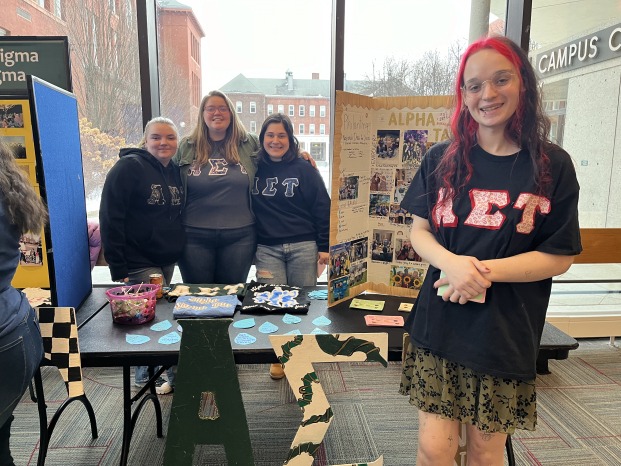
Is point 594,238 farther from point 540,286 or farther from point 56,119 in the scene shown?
point 56,119

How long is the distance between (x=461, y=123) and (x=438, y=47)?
1.76 m

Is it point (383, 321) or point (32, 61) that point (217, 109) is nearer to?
point (32, 61)

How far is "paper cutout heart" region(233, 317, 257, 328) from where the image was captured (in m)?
1.43

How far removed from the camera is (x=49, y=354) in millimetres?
1283

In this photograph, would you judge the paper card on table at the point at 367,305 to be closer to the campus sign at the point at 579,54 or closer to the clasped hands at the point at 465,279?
the clasped hands at the point at 465,279

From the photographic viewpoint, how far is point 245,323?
1450mm

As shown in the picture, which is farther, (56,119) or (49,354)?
(56,119)

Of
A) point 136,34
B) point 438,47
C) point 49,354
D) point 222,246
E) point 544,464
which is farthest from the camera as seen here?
point 438,47

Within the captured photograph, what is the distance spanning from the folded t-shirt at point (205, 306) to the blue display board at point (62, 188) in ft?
1.20

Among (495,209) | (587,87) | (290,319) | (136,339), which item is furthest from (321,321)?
(587,87)

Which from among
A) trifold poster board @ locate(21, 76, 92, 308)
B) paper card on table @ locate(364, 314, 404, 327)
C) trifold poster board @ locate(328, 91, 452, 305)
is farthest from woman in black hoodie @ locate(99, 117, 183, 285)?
paper card on table @ locate(364, 314, 404, 327)

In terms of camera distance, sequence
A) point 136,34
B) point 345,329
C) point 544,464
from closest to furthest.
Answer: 1. point 345,329
2. point 544,464
3. point 136,34

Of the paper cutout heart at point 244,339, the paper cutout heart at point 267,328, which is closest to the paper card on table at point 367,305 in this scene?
the paper cutout heart at point 267,328

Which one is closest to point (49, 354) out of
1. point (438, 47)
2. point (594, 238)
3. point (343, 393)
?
point (343, 393)
